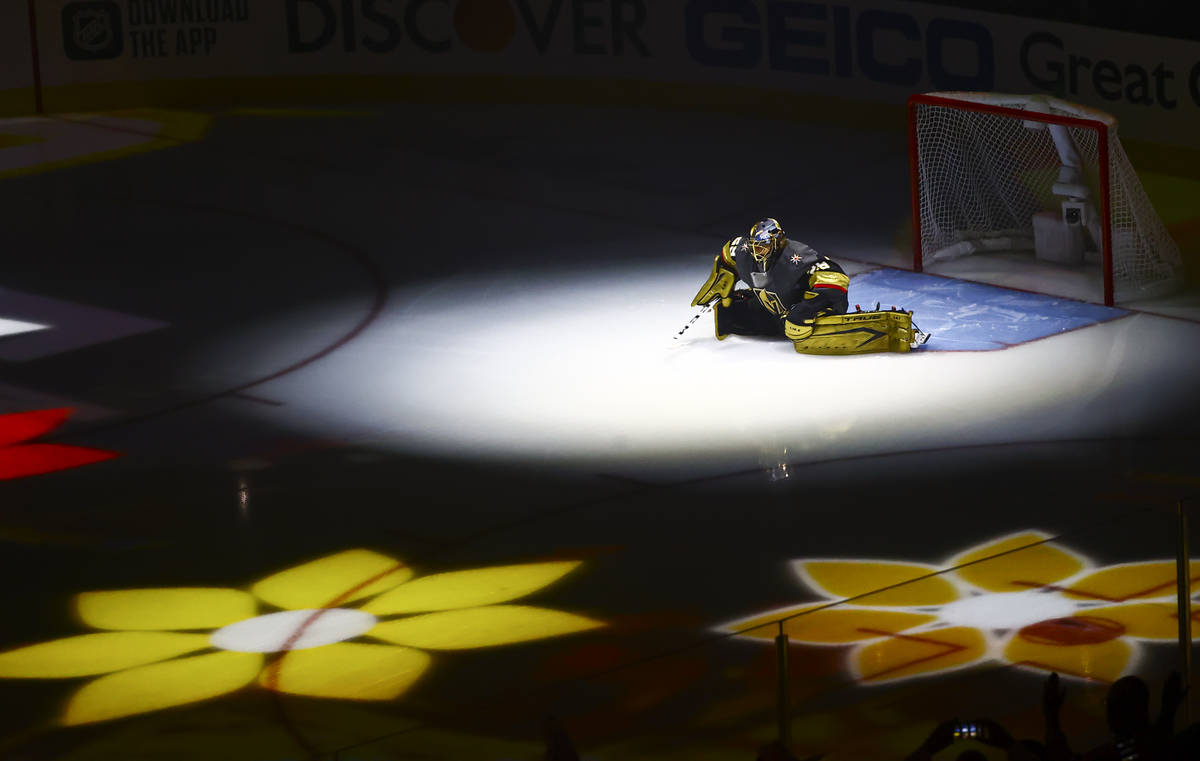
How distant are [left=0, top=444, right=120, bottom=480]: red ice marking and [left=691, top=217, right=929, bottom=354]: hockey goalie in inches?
152

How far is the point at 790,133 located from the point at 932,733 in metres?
14.6

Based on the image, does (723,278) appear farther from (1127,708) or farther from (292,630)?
(1127,708)

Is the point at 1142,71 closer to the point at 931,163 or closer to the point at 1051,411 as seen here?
the point at 931,163

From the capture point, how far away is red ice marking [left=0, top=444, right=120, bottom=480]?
10219 millimetres

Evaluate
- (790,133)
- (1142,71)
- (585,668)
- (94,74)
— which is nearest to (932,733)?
(585,668)

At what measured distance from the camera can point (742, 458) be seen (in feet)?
32.5

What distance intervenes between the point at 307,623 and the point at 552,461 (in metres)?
2.30

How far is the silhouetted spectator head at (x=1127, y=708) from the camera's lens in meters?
4.59

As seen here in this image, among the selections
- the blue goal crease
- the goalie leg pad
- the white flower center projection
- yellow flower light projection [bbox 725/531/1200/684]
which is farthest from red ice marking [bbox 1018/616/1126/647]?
the blue goal crease

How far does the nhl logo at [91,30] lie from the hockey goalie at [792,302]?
1018 centimetres

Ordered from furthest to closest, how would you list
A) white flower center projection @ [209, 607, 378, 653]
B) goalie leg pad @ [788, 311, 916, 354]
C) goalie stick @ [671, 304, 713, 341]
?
goalie stick @ [671, 304, 713, 341] < goalie leg pad @ [788, 311, 916, 354] < white flower center projection @ [209, 607, 378, 653]

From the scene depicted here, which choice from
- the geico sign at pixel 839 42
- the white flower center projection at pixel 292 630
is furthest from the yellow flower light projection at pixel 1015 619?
the geico sign at pixel 839 42

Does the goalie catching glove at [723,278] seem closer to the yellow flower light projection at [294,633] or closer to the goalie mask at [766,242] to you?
the goalie mask at [766,242]

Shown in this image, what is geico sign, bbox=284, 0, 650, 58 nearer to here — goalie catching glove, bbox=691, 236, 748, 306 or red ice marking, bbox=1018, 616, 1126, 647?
goalie catching glove, bbox=691, 236, 748, 306
